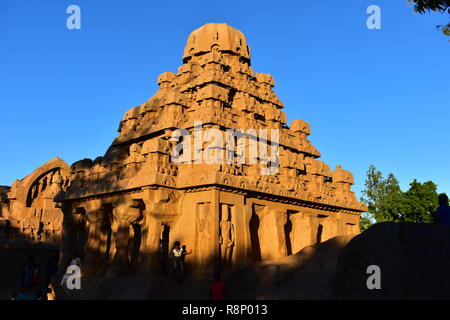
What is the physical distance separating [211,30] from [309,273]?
633 inches

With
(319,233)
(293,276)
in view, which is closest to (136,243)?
(293,276)

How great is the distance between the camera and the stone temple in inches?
687

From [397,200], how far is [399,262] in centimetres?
3110

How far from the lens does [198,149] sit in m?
18.7

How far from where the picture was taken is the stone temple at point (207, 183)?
1744cm

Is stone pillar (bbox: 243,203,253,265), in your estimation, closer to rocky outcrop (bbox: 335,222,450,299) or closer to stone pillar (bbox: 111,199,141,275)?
stone pillar (bbox: 111,199,141,275)

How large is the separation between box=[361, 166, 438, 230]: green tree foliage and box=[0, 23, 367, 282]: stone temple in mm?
15087

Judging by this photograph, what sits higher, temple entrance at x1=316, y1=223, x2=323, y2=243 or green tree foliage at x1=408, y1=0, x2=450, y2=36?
green tree foliage at x1=408, y1=0, x2=450, y2=36

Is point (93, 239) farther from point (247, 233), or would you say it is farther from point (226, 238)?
point (247, 233)

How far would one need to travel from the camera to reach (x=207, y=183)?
17.0 meters

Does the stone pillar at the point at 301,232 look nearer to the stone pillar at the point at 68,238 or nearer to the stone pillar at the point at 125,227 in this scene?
the stone pillar at the point at 125,227

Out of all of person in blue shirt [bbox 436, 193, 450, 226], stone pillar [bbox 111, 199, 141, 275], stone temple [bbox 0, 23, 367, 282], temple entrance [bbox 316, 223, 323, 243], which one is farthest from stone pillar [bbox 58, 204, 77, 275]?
person in blue shirt [bbox 436, 193, 450, 226]
